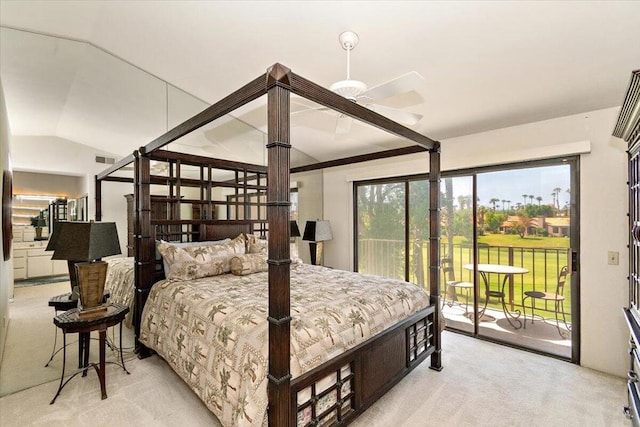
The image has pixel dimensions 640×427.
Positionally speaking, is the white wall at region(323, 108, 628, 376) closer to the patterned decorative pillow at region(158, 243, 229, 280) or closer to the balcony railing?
the balcony railing

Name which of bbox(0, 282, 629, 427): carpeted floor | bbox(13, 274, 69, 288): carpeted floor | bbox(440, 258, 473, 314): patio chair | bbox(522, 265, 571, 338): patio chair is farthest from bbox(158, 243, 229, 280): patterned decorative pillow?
bbox(522, 265, 571, 338): patio chair

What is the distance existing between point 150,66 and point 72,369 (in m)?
3.33

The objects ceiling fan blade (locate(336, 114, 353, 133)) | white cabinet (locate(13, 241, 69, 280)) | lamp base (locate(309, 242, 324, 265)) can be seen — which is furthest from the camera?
lamp base (locate(309, 242, 324, 265))

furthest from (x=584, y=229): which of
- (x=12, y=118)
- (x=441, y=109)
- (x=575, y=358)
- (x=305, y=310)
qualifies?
(x=12, y=118)

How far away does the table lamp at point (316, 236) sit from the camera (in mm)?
4863

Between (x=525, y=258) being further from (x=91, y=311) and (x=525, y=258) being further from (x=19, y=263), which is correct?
(x=19, y=263)

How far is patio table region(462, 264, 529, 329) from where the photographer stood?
344cm

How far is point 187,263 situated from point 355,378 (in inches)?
76.7

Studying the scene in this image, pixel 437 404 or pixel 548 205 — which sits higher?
pixel 548 205

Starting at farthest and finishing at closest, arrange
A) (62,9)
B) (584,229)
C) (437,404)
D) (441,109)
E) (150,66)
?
(150,66) → (441,109) → (584,229) → (62,9) → (437,404)

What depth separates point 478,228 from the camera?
144 inches

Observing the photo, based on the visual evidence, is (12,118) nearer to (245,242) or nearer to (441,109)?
(245,242)

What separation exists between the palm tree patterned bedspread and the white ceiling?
6.46 feet

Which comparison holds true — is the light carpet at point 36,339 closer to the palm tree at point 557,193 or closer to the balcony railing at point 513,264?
the balcony railing at point 513,264
